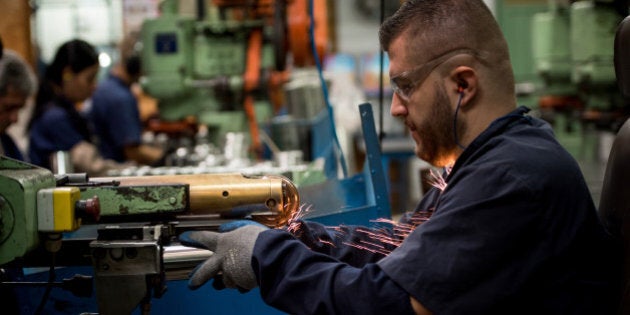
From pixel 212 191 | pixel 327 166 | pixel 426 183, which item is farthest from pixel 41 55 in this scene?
pixel 212 191

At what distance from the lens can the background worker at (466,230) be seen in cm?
160

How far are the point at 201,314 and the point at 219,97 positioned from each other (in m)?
3.18

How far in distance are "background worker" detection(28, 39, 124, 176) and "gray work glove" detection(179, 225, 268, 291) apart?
8.84ft

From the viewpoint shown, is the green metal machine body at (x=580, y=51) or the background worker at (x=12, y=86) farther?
the green metal machine body at (x=580, y=51)

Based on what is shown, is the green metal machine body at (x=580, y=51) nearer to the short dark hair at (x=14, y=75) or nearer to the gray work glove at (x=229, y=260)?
the short dark hair at (x=14, y=75)

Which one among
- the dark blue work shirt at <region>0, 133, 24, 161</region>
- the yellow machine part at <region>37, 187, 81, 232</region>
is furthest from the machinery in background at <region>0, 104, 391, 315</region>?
the dark blue work shirt at <region>0, 133, 24, 161</region>

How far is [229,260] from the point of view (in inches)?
68.3

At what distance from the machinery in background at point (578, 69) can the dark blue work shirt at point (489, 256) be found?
421 centimetres

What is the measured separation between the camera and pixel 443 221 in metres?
1.64

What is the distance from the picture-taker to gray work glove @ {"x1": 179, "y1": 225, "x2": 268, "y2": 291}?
1.73m

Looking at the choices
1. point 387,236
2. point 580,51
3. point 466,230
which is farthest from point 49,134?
point 580,51

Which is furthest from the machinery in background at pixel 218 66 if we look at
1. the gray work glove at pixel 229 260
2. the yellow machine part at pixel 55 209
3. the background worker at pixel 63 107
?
the yellow machine part at pixel 55 209

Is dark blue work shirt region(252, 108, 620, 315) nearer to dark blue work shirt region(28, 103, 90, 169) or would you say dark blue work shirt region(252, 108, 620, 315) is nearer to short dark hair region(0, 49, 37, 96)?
short dark hair region(0, 49, 37, 96)

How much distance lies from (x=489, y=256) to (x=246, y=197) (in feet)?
2.12
